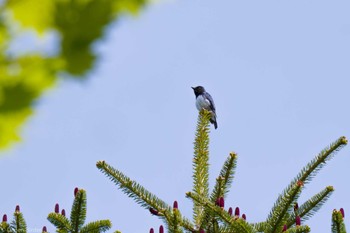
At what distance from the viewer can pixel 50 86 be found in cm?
66

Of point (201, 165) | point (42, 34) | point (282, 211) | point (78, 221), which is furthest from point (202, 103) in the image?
point (42, 34)

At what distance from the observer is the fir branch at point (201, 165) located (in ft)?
13.9

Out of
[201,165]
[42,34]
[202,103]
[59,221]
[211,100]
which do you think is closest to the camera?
[42,34]

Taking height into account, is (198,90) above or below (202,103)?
above

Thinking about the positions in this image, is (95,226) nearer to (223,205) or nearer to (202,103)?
(223,205)

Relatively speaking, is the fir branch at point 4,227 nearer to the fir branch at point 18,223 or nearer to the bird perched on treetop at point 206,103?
the fir branch at point 18,223

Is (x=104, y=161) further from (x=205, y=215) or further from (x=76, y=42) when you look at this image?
(x=76, y=42)

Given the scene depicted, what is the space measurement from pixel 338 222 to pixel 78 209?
1.74 meters

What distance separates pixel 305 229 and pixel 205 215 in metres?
0.73

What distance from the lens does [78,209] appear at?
13.5ft

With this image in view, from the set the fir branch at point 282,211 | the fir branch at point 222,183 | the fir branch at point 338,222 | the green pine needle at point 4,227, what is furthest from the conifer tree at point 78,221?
the fir branch at point 338,222

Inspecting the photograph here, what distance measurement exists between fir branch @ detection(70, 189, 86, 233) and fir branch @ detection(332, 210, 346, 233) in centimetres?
168

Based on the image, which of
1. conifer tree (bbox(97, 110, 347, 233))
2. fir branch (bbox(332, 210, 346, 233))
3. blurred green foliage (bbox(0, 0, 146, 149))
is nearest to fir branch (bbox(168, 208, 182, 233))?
conifer tree (bbox(97, 110, 347, 233))

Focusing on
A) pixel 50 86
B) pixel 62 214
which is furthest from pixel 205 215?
pixel 50 86
